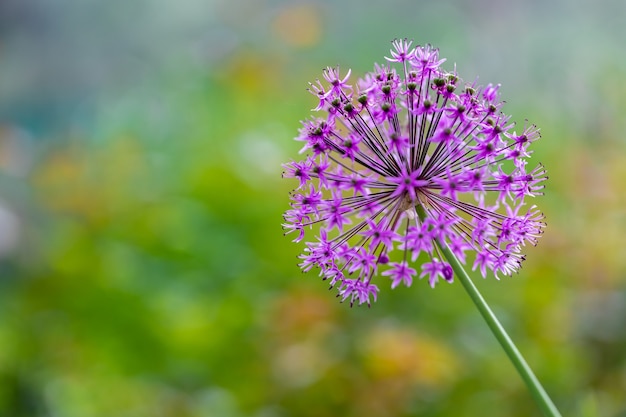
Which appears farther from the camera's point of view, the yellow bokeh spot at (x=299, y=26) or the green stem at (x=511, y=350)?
the yellow bokeh spot at (x=299, y=26)

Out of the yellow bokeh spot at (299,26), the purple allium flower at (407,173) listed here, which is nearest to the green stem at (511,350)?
the purple allium flower at (407,173)

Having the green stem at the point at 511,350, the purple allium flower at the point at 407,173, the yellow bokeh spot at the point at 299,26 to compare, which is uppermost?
the yellow bokeh spot at the point at 299,26

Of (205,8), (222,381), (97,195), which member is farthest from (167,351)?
(205,8)

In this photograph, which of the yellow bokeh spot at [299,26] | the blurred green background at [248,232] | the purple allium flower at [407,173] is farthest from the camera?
the yellow bokeh spot at [299,26]

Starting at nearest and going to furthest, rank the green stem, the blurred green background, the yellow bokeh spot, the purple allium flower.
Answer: the green stem < the purple allium flower < the blurred green background < the yellow bokeh spot

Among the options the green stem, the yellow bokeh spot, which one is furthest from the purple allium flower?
the yellow bokeh spot

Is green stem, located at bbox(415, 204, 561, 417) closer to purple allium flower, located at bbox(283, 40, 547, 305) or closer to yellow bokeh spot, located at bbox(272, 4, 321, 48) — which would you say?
purple allium flower, located at bbox(283, 40, 547, 305)

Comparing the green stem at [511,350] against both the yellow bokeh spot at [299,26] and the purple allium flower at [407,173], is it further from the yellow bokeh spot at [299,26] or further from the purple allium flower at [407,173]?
the yellow bokeh spot at [299,26]
